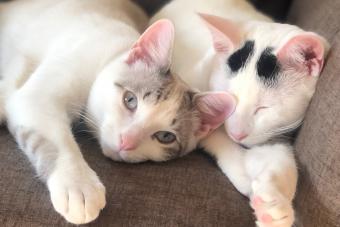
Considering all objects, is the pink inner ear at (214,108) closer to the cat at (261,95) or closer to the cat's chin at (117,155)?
the cat at (261,95)

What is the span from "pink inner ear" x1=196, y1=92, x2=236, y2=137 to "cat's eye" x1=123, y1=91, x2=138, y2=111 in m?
0.16

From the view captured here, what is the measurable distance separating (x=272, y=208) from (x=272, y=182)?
86 mm

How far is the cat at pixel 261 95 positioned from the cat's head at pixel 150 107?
56mm

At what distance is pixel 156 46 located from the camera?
1.21 m

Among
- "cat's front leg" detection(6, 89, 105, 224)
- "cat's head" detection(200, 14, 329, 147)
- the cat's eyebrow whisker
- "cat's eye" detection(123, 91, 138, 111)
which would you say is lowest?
"cat's front leg" detection(6, 89, 105, 224)

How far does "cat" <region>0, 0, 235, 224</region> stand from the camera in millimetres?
1006

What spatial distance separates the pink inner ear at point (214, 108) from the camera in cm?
114

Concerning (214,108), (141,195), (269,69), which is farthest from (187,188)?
(269,69)

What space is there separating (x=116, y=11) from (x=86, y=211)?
2.95ft

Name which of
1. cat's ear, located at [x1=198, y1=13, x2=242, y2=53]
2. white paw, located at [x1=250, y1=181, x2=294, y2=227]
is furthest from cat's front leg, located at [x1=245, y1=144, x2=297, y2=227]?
cat's ear, located at [x1=198, y1=13, x2=242, y2=53]

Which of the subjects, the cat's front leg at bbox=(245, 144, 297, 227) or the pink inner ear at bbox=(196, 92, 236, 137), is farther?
the pink inner ear at bbox=(196, 92, 236, 137)

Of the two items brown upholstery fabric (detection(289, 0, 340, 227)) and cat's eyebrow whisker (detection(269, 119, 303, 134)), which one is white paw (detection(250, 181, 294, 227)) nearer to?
brown upholstery fabric (detection(289, 0, 340, 227))

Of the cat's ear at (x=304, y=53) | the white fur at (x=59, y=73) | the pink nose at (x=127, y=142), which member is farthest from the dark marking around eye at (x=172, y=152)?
the cat's ear at (x=304, y=53)

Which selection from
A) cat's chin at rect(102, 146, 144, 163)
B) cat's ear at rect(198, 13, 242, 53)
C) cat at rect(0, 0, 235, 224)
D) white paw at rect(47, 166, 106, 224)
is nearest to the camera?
white paw at rect(47, 166, 106, 224)
